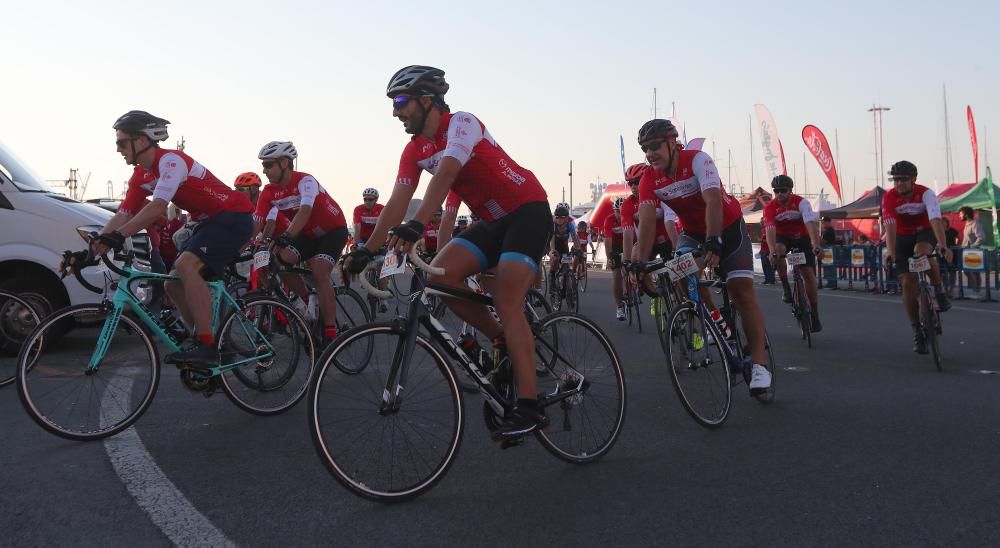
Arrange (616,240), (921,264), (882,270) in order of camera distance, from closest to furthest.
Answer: (921,264) → (616,240) → (882,270)

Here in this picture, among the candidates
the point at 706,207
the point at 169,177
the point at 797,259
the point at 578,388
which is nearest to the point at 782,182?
the point at 797,259

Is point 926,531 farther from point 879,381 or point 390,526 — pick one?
point 879,381

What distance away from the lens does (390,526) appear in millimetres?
3502

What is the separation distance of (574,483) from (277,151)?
504 cm

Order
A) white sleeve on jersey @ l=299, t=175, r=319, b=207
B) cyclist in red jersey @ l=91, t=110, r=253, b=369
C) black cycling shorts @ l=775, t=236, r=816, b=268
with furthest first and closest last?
black cycling shorts @ l=775, t=236, r=816, b=268 < white sleeve on jersey @ l=299, t=175, r=319, b=207 < cyclist in red jersey @ l=91, t=110, r=253, b=369

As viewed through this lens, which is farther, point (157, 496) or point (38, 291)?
point (38, 291)

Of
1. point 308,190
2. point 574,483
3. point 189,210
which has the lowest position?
point 574,483

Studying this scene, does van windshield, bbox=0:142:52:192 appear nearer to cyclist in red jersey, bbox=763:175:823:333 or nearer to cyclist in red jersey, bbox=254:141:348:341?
cyclist in red jersey, bbox=254:141:348:341

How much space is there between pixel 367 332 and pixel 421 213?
0.58 m

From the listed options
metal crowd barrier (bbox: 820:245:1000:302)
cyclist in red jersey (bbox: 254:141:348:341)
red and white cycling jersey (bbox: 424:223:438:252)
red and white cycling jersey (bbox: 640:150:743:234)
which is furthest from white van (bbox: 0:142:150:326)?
metal crowd barrier (bbox: 820:245:1000:302)

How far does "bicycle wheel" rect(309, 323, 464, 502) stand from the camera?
374 cm

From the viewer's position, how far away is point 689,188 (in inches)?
243

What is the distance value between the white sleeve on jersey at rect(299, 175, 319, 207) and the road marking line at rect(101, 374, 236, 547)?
2985mm

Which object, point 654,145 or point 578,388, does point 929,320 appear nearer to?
point 654,145
